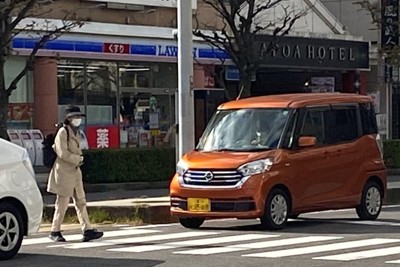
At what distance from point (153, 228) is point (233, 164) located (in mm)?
2215

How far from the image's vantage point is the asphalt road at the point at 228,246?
41.8 feet

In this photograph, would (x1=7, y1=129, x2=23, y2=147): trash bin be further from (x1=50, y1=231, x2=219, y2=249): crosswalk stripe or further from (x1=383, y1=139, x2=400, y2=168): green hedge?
(x1=50, y1=231, x2=219, y2=249): crosswalk stripe

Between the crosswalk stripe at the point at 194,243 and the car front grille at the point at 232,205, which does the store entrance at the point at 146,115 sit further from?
the crosswalk stripe at the point at 194,243

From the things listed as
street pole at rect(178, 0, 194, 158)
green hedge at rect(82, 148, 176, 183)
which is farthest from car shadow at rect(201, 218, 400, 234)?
green hedge at rect(82, 148, 176, 183)

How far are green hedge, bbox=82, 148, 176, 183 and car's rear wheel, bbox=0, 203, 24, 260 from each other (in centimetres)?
1361

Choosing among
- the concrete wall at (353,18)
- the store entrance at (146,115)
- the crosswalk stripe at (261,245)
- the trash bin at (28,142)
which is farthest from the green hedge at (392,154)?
the crosswalk stripe at (261,245)

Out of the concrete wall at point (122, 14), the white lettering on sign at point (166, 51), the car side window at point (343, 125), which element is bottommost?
the car side window at point (343, 125)

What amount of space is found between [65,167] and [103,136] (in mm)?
18555

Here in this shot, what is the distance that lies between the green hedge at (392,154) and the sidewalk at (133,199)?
26 cm

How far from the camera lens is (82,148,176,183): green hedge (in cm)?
2716

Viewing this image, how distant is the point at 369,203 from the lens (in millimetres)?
18031

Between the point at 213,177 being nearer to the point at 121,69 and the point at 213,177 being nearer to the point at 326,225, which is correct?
the point at 326,225

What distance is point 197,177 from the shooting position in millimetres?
16312

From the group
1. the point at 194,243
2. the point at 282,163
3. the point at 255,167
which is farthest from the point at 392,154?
the point at 194,243
